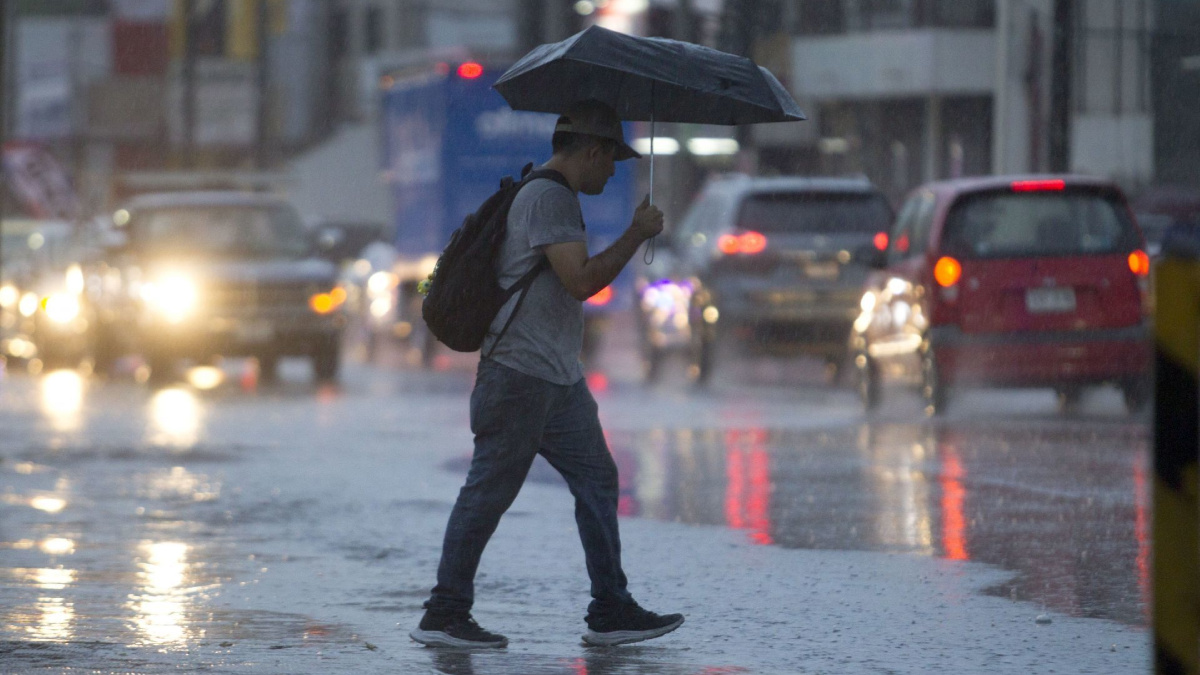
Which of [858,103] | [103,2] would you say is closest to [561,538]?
[858,103]

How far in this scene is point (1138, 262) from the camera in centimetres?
1564

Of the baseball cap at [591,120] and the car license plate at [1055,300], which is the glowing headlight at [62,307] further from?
the baseball cap at [591,120]

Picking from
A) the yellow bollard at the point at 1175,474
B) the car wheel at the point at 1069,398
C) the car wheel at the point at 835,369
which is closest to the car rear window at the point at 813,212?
the car wheel at the point at 835,369

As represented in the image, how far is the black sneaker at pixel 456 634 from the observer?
7.20 meters

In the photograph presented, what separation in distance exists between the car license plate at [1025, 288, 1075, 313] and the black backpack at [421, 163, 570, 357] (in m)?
8.86

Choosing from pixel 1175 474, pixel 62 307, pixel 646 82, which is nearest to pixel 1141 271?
pixel 646 82

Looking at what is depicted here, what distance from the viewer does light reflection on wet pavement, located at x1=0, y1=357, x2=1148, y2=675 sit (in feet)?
25.2

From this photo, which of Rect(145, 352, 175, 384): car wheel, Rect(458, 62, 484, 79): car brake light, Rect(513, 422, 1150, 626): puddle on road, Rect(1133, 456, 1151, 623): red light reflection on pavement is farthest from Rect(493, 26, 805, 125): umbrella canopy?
Rect(458, 62, 484, 79): car brake light

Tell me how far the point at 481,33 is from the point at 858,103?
67.0 ft

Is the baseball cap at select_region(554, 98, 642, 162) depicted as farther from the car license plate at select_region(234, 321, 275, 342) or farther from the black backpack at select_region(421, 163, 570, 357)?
the car license plate at select_region(234, 321, 275, 342)

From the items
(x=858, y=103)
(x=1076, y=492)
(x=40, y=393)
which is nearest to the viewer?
(x=1076, y=492)

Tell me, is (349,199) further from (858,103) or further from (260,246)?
(260,246)

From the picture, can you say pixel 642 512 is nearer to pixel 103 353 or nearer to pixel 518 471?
pixel 518 471

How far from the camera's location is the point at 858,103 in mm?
42781
